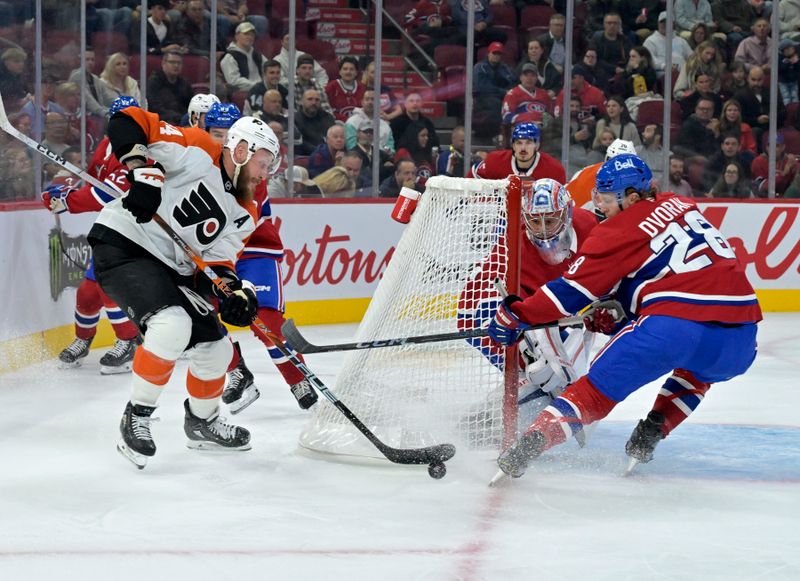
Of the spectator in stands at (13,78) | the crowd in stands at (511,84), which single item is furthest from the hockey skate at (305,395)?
the crowd in stands at (511,84)

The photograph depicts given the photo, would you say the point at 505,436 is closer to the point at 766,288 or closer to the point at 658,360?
the point at 658,360

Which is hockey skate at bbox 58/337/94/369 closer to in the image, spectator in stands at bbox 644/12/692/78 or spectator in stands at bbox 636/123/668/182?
spectator in stands at bbox 636/123/668/182

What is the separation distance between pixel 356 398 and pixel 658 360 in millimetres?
877

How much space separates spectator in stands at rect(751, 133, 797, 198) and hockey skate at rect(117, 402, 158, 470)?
517 cm

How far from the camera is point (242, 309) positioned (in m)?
3.33

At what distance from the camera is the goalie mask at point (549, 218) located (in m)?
3.48

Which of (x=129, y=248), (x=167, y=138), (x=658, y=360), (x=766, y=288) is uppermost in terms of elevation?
(x=167, y=138)

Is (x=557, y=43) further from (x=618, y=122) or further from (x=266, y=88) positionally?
(x=266, y=88)

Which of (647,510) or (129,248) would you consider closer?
(647,510)

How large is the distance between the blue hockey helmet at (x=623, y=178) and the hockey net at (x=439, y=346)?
0.99 ft

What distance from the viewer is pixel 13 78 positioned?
4992mm

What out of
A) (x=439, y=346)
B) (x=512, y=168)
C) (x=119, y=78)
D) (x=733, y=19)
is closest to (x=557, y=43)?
(x=733, y=19)

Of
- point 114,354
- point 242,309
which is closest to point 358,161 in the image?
point 114,354

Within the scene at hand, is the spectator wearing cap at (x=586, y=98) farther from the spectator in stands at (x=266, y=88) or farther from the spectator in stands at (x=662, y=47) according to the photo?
the spectator in stands at (x=266, y=88)
